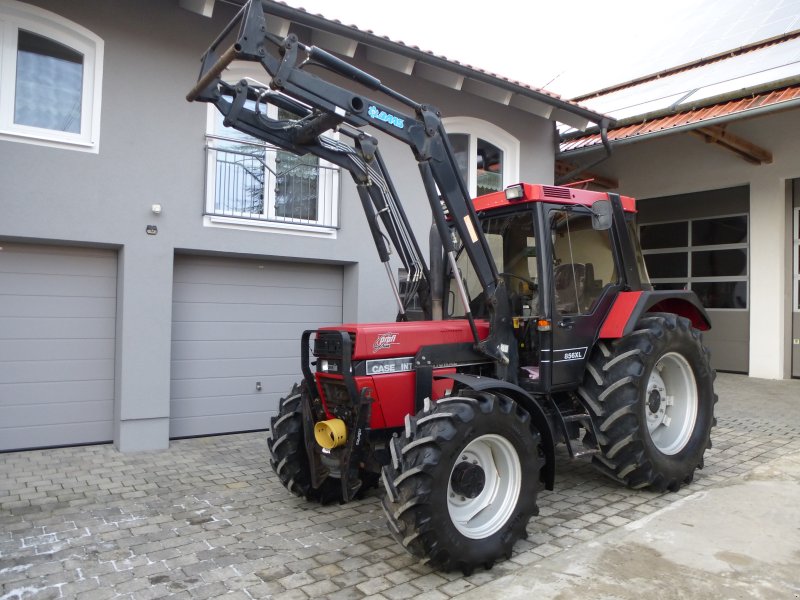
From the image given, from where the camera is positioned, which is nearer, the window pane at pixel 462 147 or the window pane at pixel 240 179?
the window pane at pixel 240 179

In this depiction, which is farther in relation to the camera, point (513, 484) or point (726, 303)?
point (726, 303)

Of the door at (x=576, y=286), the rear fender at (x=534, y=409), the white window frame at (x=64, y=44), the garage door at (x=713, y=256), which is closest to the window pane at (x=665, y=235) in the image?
the garage door at (x=713, y=256)

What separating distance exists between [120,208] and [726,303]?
10.5m

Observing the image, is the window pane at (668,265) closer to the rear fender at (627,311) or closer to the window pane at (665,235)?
the window pane at (665,235)

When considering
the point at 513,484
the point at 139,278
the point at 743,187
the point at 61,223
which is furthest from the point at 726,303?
the point at 61,223

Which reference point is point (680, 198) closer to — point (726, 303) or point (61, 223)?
point (726, 303)

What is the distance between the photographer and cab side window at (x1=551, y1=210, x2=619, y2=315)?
15.3 feet

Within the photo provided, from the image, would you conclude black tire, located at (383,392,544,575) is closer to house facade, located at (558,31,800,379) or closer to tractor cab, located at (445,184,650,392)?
tractor cab, located at (445,184,650,392)

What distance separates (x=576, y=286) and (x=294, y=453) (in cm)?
250

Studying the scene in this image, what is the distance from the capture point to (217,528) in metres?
4.30

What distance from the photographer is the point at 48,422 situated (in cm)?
636

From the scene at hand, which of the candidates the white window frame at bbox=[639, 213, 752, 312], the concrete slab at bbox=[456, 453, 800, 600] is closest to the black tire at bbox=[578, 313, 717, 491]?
the concrete slab at bbox=[456, 453, 800, 600]

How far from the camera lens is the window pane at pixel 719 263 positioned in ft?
37.4

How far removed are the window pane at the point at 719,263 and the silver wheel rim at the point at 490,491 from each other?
952 centimetres
